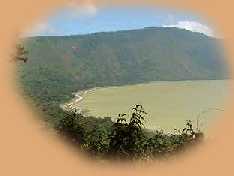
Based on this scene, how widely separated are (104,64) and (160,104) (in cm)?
152

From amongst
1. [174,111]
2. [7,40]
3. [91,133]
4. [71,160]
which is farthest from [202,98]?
[7,40]

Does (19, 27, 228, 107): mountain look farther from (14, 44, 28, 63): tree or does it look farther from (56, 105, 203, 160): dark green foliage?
(56, 105, 203, 160): dark green foliage

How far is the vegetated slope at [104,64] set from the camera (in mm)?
5664

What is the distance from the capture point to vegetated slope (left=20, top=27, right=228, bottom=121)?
5.66 m

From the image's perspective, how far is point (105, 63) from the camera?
8.02 m

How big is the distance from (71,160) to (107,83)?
3048 millimetres

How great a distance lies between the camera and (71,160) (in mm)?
4895

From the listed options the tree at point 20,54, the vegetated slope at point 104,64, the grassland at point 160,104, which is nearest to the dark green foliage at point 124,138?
the grassland at point 160,104

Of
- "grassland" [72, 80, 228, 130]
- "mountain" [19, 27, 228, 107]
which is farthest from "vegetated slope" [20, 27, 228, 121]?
"grassland" [72, 80, 228, 130]

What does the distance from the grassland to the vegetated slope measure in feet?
0.73

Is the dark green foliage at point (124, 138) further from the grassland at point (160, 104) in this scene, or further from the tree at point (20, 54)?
the tree at point (20, 54)

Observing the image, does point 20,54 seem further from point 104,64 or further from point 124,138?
point 104,64

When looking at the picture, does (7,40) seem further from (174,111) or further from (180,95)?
(180,95)

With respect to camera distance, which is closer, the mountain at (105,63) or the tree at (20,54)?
the tree at (20,54)
